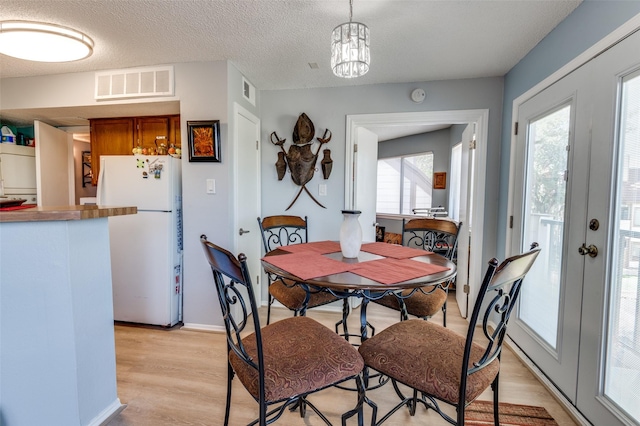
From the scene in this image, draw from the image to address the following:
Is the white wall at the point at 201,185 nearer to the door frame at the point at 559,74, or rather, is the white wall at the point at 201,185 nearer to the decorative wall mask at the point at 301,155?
the decorative wall mask at the point at 301,155

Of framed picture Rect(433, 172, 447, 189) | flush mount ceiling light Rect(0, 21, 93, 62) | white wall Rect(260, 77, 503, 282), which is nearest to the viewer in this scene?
flush mount ceiling light Rect(0, 21, 93, 62)

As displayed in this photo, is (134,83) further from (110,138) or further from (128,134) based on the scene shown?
(110,138)

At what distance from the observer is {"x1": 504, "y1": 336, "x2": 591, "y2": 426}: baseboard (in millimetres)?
1515

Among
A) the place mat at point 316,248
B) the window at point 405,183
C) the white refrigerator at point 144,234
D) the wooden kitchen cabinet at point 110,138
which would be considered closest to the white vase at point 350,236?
the place mat at point 316,248

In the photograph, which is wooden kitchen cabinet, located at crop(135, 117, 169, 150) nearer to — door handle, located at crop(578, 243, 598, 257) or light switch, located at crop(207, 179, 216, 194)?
light switch, located at crop(207, 179, 216, 194)

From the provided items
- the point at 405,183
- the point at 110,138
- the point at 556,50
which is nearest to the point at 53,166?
the point at 110,138

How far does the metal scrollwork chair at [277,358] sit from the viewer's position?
100cm

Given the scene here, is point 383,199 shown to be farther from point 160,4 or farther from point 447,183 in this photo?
point 160,4

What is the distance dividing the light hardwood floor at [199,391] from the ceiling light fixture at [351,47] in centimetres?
189

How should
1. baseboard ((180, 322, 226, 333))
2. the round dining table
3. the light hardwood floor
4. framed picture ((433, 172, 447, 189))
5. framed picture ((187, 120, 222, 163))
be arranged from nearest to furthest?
the round dining table, the light hardwood floor, framed picture ((187, 120, 222, 163)), baseboard ((180, 322, 226, 333)), framed picture ((433, 172, 447, 189))

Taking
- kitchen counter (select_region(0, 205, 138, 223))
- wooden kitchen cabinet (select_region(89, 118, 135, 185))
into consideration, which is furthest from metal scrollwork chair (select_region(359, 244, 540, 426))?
wooden kitchen cabinet (select_region(89, 118, 135, 185))

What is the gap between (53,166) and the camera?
10.6 ft

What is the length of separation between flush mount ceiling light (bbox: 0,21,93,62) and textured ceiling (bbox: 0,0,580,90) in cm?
6

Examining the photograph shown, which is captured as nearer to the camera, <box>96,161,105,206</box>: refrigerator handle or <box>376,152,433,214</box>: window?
<box>96,161,105,206</box>: refrigerator handle
